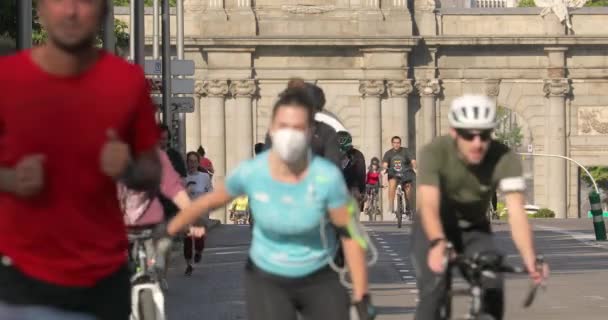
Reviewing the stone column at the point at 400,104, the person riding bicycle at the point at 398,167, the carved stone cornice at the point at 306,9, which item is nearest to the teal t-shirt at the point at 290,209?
the person riding bicycle at the point at 398,167

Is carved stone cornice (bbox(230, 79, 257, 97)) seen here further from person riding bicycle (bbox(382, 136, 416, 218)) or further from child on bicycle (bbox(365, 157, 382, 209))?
person riding bicycle (bbox(382, 136, 416, 218))

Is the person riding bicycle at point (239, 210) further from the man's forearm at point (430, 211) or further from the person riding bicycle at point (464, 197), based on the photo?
the man's forearm at point (430, 211)

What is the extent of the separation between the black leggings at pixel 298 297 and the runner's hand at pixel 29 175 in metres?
2.88

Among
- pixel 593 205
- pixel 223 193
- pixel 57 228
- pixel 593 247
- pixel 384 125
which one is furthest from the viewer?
pixel 384 125

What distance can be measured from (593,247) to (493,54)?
42220 millimetres

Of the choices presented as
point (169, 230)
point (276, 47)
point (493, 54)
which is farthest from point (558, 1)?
point (169, 230)

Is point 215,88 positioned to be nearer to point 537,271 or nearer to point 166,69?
point 166,69

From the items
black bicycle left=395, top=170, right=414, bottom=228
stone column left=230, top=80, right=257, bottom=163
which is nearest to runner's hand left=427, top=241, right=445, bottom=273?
black bicycle left=395, top=170, right=414, bottom=228

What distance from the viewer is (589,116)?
77.8 metres

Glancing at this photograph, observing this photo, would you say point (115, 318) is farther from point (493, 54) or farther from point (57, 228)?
point (493, 54)

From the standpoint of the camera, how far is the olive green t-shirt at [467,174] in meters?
11.2

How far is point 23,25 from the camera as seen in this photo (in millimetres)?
19125

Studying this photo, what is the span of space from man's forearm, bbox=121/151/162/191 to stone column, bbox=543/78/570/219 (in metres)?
68.9

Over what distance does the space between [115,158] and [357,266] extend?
2.86m
